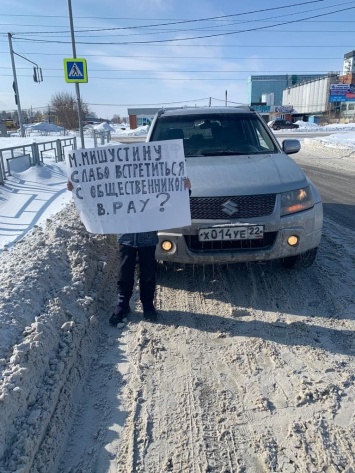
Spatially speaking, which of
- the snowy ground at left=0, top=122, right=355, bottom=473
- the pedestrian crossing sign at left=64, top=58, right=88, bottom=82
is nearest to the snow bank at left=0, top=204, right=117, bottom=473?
the snowy ground at left=0, top=122, right=355, bottom=473

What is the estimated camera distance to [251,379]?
103 inches

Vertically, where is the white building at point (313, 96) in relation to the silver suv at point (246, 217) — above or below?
above

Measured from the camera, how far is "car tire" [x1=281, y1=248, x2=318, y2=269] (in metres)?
3.98

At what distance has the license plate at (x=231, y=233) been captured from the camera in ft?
11.3

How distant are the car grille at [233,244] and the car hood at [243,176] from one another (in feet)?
1.41

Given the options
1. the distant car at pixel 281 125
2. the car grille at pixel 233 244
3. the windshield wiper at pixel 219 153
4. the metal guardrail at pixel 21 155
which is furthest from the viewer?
the distant car at pixel 281 125

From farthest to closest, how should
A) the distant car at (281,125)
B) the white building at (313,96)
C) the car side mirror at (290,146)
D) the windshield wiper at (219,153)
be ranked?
the white building at (313,96), the distant car at (281,125), the car side mirror at (290,146), the windshield wiper at (219,153)

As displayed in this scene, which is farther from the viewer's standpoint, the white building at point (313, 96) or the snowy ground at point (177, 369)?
the white building at point (313, 96)

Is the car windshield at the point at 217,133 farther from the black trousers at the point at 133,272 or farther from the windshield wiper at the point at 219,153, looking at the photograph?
the black trousers at the point at 133,272

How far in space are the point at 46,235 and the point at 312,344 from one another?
3353mm

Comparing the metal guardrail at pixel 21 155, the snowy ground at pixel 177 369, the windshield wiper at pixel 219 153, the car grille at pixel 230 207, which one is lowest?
the snowy ground at pixel 177 369

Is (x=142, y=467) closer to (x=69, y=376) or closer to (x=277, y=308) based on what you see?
(x=69, y=376)

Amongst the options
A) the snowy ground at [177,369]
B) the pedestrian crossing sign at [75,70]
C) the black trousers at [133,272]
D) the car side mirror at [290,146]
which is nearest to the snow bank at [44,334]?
the snowy ground at [177,369]

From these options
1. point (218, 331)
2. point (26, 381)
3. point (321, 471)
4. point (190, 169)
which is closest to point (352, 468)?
point (321, 471)
